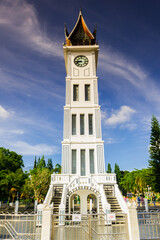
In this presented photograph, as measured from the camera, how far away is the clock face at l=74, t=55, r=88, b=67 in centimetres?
2469

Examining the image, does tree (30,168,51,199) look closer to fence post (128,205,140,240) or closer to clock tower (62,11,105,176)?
clock tower (62,11,105,176)

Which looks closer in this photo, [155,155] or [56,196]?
[56,196]

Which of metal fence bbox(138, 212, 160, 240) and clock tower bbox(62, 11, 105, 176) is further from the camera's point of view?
clock tower bbox(62, 11, 105, 176)

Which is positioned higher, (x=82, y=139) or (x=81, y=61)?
(x=81, y=61)

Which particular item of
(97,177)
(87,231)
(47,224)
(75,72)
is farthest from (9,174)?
(47,224)

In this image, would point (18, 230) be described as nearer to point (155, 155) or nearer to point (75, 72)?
point (75, 72)

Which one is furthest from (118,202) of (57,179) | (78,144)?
(78,144)

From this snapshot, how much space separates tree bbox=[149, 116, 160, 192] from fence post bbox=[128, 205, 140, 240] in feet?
73.9

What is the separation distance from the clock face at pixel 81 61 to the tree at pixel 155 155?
625 inches

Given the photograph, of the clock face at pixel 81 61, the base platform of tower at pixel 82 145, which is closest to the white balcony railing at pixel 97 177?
the base platform of tower at pixel 82 145

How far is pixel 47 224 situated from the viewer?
743 centimetres

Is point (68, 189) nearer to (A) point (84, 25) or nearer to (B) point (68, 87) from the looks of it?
(B) point (68, 87)

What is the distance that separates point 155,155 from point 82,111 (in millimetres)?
15551

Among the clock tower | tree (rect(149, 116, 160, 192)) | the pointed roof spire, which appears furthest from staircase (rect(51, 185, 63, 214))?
the pointed roof spire
